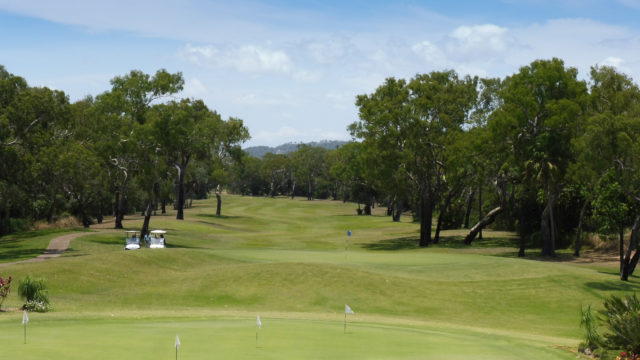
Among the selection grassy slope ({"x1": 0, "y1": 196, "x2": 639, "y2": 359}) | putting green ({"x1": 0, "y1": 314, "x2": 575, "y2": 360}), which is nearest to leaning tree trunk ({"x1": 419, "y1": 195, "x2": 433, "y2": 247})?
grassy slope ({"x1": 0, "y1": 196, "x2": 639, "y2": 359})

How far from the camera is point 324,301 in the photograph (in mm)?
30984

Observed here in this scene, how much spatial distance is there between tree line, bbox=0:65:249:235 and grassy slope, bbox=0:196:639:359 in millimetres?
8500

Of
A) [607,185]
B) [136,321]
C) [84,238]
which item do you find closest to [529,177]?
[607,185]

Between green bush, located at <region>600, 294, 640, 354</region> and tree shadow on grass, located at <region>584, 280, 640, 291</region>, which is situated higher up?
green bush, located at <region>600, 294, 640, 354</region>

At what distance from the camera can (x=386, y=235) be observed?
8425 cm

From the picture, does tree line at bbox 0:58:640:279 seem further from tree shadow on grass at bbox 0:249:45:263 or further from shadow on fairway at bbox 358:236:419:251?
tree shadow on grass at bbox 0:249:45:263

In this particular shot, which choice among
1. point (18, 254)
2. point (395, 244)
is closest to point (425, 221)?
point (395, 244)

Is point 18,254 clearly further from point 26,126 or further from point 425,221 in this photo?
point 425,221

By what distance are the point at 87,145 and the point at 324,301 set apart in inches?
2028

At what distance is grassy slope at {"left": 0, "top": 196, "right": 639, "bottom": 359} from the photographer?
18.9m

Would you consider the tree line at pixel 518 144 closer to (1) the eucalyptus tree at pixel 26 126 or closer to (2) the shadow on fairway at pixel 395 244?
(2) the shadow on fairway at pixel 395 244

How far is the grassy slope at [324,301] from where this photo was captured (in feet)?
62.0

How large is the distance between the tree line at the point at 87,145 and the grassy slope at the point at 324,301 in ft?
27.9

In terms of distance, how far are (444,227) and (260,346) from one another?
73.7 meters
